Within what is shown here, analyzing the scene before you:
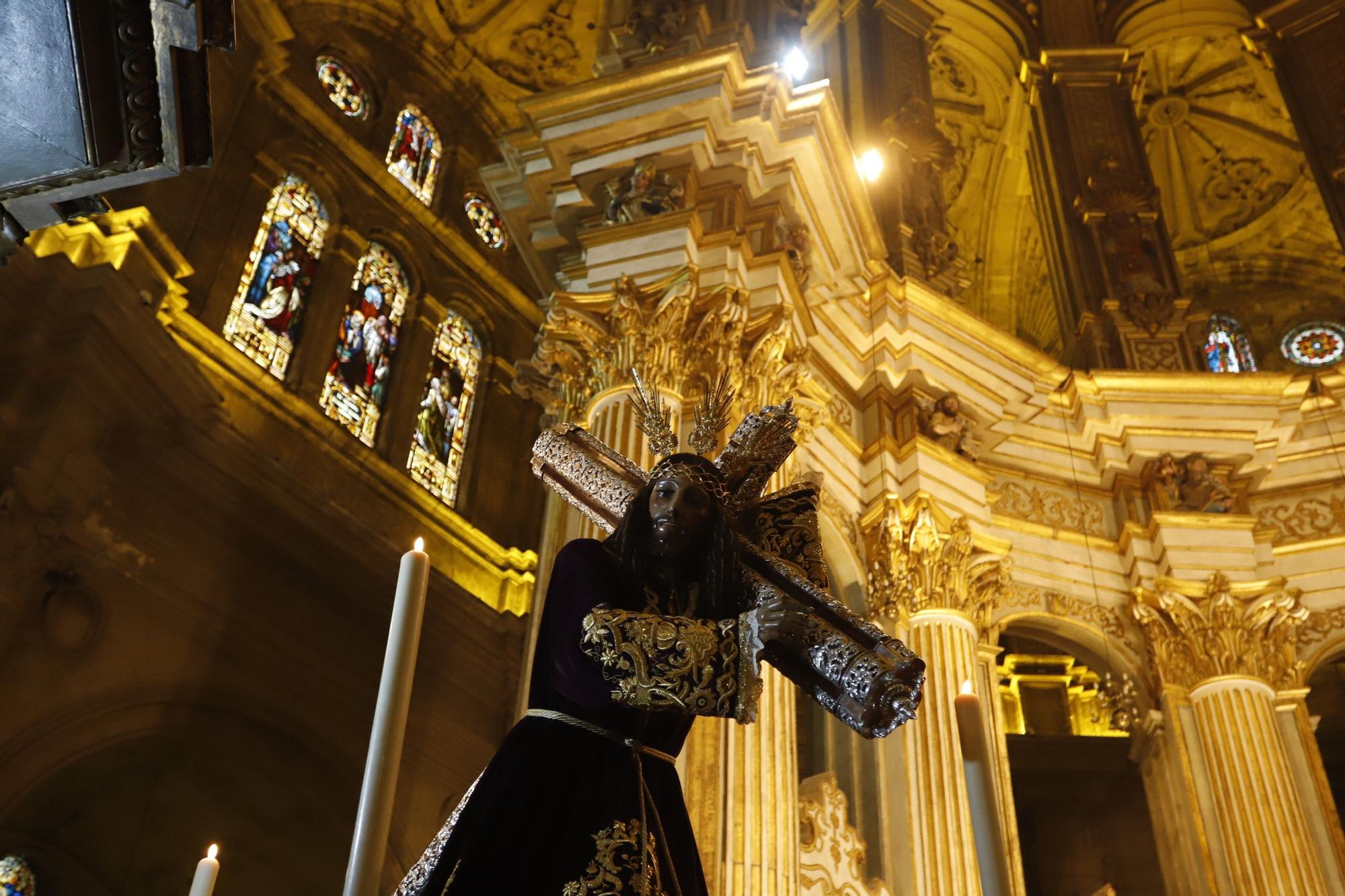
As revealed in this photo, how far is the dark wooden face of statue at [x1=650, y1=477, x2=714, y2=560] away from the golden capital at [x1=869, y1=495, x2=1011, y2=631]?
6612 millimetres

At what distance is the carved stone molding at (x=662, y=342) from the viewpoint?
7.15m

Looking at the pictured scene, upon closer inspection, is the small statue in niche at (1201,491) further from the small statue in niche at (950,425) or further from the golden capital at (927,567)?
the golden capital at (927,567)

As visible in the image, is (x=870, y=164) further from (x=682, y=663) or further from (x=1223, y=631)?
(x=682, y=663)

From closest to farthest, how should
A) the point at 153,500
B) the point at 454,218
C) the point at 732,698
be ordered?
the point at 732,698
the point at 153,500
the point at 454,218

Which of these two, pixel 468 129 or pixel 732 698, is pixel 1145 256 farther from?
pixel 732 698

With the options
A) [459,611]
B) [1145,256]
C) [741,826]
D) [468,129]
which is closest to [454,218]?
[468,129]

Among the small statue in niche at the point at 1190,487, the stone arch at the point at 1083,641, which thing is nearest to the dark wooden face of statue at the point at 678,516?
the stone arch at the point at 1083,641

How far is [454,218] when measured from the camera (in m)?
17.7

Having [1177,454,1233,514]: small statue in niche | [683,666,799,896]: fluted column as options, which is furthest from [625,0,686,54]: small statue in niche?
[1177,454,1233,514]: small statue in niche

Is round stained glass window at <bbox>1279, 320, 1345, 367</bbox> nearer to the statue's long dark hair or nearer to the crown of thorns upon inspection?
the crown of thorns

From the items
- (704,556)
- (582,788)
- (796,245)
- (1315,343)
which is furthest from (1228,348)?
(582,788)

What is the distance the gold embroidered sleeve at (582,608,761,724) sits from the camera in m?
2.11

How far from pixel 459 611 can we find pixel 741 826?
8503 mm

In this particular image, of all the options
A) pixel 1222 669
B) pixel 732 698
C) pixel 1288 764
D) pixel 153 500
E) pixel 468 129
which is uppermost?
pixel 468 129
